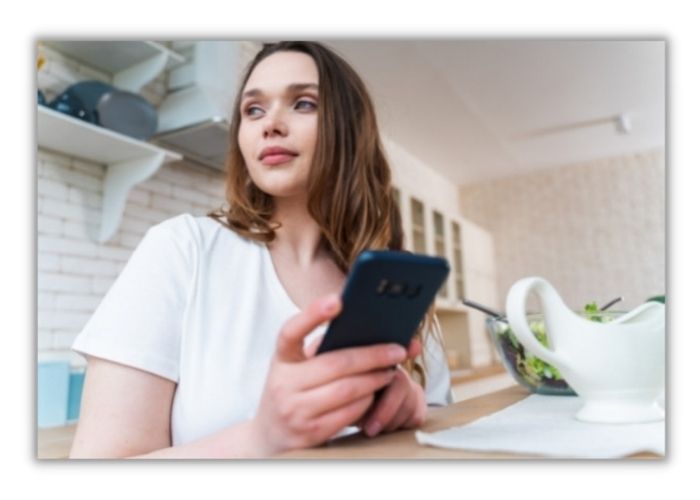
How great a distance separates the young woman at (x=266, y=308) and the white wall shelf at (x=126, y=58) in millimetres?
688

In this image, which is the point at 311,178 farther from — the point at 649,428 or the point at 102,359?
the point at 649,428

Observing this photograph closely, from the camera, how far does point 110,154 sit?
1265 mm

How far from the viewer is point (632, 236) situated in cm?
106

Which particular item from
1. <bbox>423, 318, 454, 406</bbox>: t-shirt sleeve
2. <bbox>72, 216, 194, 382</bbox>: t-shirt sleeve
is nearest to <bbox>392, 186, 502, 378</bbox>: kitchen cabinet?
<bbox>423, 318, 454, 406</bbox>: t-shirt sleeve

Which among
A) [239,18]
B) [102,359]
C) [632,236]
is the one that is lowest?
Answer: [102,359]

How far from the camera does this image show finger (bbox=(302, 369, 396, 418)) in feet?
1.16

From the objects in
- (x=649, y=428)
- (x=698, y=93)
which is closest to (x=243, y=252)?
(x=649, y=428)

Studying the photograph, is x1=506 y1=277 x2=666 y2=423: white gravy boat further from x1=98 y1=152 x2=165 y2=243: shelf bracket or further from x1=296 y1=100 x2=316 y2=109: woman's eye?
x1=98 y1=152 x2=165 y2=243: shelf bracket

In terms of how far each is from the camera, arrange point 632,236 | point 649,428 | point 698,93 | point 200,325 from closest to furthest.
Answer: point 649,428 < point 200,325 < point 698,93 < point 632,236

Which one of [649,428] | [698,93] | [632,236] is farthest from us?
[632,236]

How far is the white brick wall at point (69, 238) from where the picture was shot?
1142 millimetres

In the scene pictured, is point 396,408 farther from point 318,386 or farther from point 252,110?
point 252,110

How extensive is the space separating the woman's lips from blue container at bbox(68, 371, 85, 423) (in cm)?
61

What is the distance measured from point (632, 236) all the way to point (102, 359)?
0.96 metres
